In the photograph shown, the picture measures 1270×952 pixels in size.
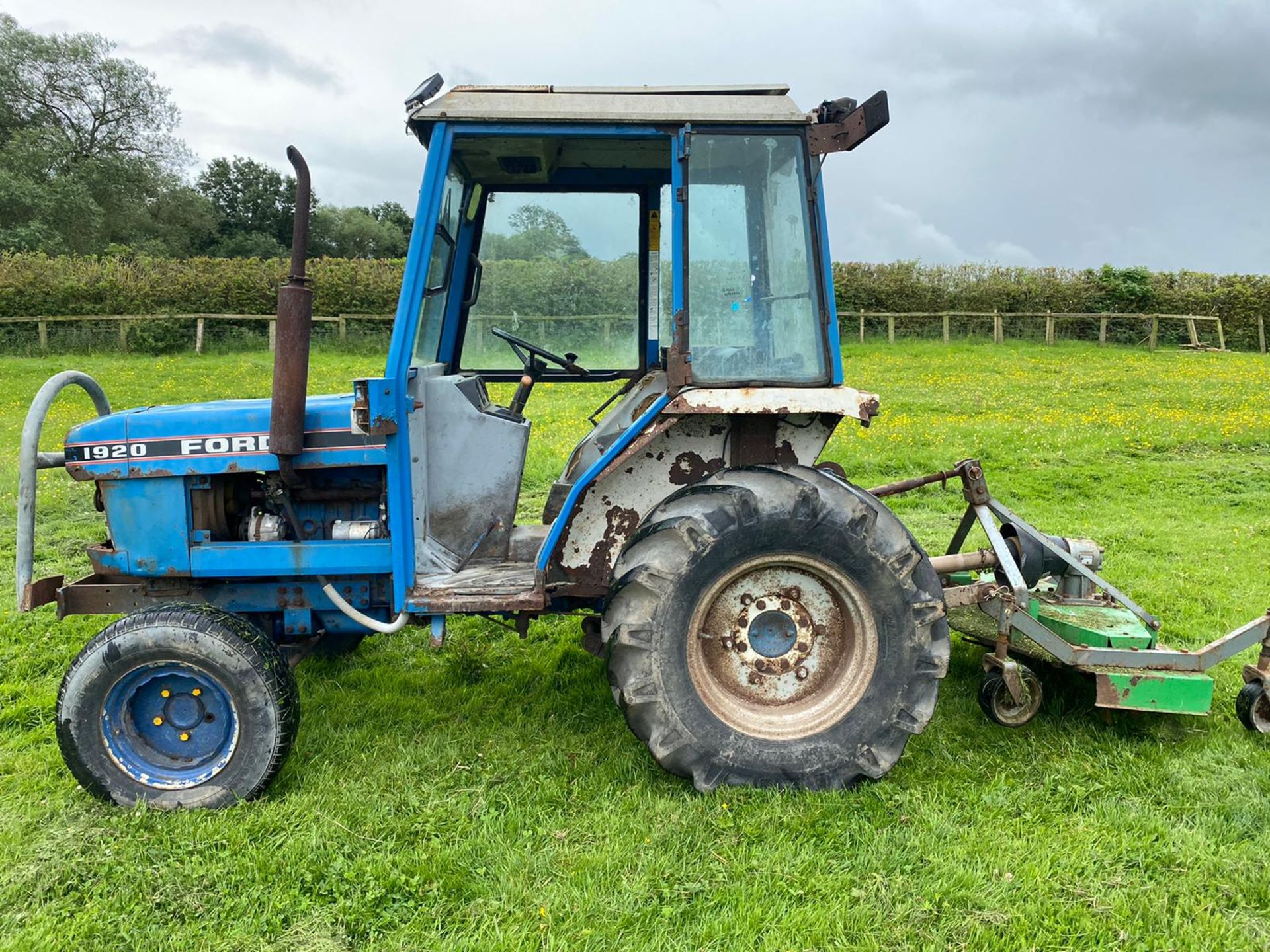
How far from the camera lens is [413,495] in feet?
11.6

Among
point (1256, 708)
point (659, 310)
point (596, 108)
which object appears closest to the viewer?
point (596, 108)

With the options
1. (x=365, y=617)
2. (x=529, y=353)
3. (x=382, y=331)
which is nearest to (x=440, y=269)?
(x=529, y=353)

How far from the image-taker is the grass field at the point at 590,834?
8.43 feet

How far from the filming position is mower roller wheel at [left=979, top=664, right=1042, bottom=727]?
3689 millimetres

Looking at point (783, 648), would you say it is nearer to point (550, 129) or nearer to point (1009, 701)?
point (1009, 701)

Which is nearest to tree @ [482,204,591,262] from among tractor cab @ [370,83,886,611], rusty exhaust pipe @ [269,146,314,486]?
tractor cab @ [370,83,886,611]

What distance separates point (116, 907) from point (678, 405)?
2439 mm

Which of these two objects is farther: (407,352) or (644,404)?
(644,404)

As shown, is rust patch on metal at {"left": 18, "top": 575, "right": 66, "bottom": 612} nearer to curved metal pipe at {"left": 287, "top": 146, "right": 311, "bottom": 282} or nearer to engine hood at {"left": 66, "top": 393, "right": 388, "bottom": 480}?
engine hood at {"left": 66, "top": 393, "right": 388, "bottom": 480}

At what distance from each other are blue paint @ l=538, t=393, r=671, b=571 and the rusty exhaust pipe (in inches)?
40.5

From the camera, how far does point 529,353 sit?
4.35 meters

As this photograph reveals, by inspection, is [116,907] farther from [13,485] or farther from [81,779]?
[13,485]

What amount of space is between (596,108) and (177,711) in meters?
2.77

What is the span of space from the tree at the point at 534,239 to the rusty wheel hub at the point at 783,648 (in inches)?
80.5
